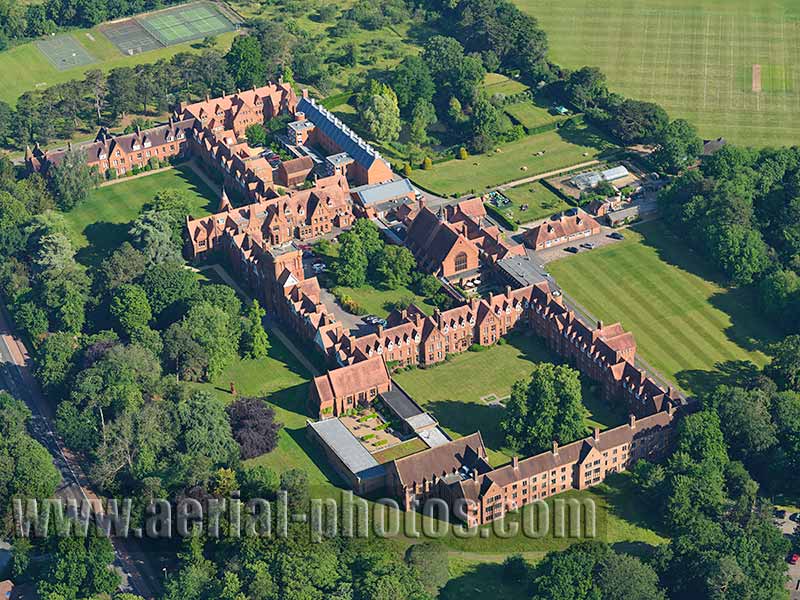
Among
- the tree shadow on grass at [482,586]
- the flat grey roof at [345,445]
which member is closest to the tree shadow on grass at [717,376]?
the tree shadow on grass at [482,586]

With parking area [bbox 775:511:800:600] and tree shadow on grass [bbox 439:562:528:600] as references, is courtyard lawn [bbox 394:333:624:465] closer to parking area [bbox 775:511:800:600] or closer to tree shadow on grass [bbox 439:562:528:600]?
tree shadow on grass [bbox 439:562:528:600]

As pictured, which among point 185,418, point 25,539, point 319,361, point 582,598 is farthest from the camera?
point 319,361

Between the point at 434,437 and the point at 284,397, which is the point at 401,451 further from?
the point at 284,397

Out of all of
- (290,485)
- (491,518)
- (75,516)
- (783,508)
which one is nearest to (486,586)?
(491,518)

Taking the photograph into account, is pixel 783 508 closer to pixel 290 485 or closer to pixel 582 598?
pixel 582 598

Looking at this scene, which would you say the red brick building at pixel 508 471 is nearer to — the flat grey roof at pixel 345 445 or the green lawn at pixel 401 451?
the flat grey roof at pixel 345 445

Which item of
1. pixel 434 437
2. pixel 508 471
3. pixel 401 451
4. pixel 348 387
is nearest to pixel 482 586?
pixel 508 471
